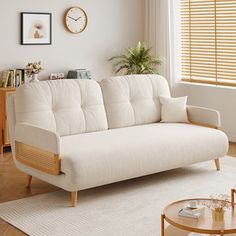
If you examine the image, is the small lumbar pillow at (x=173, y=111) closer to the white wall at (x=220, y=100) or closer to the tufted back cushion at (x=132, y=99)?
the tufted back cushion at (x=132, y=99)

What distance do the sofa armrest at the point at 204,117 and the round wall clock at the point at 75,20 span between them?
87.4 inches

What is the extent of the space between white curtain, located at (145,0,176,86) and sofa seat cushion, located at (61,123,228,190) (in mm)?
2171

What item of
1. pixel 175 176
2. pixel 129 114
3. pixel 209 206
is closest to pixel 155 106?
pixel 129 114

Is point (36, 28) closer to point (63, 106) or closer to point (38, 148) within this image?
point (63, 106)

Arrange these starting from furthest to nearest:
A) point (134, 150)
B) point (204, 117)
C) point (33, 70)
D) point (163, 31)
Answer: point (163, 31) → point (33, 70) → point (204, 117) → point (134, 150)

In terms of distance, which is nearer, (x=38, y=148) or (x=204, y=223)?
(x=204, y=223)

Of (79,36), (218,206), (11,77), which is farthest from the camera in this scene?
(79,36)

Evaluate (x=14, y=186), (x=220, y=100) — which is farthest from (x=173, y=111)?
(x=14, y=186)

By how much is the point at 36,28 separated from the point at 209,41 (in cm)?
222

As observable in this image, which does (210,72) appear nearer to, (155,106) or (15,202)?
(155,106)

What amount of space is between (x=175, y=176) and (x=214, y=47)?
241cm

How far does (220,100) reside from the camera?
23.2 ft

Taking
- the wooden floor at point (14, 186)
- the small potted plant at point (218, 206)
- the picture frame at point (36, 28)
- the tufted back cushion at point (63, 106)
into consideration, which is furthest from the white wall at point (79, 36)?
the small potted plant at point (218, 206)

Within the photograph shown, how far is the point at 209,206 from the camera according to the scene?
3.43m
